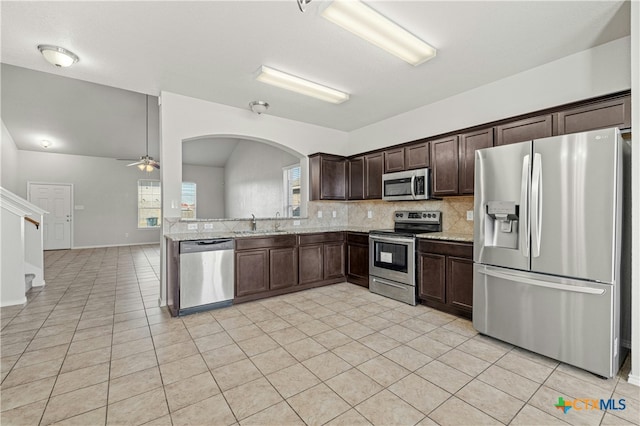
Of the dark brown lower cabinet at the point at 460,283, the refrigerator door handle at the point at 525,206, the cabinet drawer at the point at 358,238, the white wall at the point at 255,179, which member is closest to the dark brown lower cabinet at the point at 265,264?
the cabinet drawer at the point at 358,238

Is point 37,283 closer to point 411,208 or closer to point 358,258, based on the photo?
point 358,258

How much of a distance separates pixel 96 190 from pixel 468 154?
10.4m

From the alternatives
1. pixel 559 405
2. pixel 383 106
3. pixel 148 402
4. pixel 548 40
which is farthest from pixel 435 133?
pixel 148 402

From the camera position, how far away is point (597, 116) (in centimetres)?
255

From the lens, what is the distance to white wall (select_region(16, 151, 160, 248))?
826 centimetres

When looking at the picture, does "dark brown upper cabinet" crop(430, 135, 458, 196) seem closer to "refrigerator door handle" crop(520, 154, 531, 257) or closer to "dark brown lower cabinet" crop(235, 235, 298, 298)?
"refrigerator door handle" crop(520, 154, 531, 257)

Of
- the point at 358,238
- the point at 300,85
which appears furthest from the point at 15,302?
the point at 358,238

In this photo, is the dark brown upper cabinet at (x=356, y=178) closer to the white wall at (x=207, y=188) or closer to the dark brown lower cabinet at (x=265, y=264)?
the dark brown lower cabinet at (x=265, y=264)

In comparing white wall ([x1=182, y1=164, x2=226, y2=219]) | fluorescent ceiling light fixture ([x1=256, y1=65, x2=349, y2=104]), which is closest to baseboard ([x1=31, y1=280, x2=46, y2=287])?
fluorescent ceiling light fixture ([x1=256, y1=65, x2=349, y2=104])

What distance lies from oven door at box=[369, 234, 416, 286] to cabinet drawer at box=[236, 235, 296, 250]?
1.22 metres

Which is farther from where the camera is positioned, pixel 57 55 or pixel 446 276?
pixel 446 276

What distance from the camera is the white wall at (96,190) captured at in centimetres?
826

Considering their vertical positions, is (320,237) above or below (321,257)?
above

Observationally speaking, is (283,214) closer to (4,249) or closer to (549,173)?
(4,249)
